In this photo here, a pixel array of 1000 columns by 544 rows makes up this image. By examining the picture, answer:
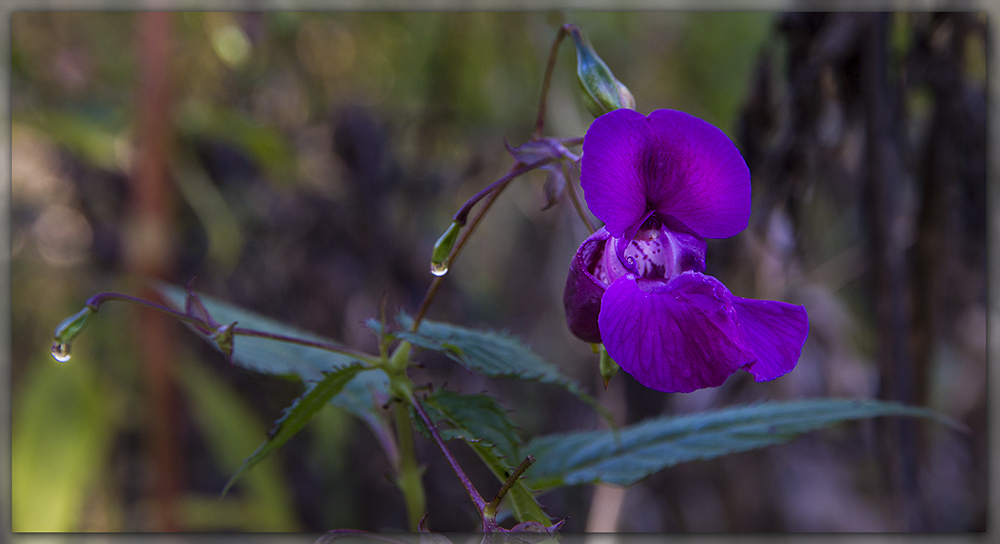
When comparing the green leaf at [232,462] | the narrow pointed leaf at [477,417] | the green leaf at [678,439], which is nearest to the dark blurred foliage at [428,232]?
the green leaf at [232,462]

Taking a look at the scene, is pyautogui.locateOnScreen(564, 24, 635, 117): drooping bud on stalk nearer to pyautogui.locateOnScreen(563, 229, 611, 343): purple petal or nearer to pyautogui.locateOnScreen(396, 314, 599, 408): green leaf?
pyautogui.locateOnScreen(563, 229, 611, 343): purple petal

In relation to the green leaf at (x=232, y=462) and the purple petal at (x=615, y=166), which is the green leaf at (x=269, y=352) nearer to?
the purple petal at (x=615, y=166)

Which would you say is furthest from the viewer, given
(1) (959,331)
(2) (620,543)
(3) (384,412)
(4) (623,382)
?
(2) (620,543)

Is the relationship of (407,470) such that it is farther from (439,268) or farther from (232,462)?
(232,462)

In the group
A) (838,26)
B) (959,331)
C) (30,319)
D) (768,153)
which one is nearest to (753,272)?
(768,153)

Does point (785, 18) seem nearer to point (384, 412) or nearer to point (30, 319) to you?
point (384, 412)

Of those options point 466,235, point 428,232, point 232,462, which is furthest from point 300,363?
point 428,232

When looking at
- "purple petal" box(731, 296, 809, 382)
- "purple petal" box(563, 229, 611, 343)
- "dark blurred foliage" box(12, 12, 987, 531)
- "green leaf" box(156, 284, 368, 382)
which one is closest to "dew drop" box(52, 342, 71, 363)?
"green leaf" box(156, 284, 368, 382)
